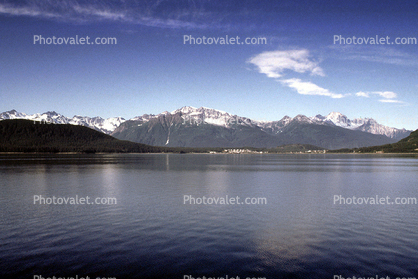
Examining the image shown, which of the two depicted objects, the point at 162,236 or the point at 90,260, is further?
the point at 162,236

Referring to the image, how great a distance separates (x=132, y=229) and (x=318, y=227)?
758 inches

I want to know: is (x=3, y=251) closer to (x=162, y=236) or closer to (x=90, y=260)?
(x=90, y=260)

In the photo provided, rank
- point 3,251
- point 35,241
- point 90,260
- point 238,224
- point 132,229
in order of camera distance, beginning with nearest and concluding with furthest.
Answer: point 90,260 → point 3,251 → point 35,241 → point 132,229 → point 238,224

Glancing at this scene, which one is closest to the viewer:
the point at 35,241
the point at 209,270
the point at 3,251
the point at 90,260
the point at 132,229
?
the point at 209,270

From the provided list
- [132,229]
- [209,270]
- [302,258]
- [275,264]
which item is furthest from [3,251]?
[302,258]

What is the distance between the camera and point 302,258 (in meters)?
21.3

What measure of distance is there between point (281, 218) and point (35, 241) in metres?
25.3

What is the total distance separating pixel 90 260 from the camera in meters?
20.7

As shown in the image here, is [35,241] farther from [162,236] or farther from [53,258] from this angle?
[162,236]

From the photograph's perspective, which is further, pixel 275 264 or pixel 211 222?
pixel 211 222

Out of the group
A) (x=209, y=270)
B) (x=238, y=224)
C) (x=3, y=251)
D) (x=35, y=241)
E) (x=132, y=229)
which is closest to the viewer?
(x=209, y=270)

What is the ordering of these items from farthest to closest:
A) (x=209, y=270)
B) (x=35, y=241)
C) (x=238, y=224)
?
(x=238, y=224)
(x=35, y=241)
(x=209, y=270)

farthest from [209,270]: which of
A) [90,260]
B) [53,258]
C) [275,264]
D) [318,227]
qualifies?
[318,227]

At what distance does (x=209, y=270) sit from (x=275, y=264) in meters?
4.83
